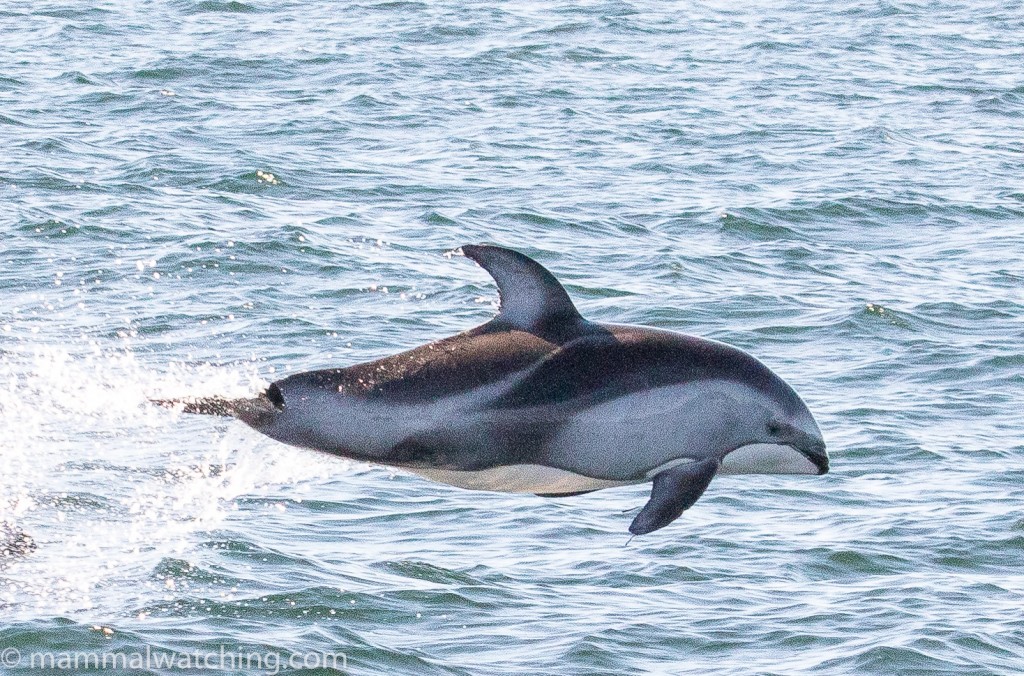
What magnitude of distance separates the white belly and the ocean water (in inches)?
68.5

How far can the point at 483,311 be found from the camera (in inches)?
754

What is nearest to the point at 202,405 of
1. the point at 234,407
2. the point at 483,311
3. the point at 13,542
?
the point at 234,407

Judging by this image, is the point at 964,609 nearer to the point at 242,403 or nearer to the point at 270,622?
the point at 270,622

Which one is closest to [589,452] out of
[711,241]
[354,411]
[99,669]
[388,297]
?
[354,411]

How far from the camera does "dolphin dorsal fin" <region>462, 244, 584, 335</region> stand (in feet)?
26.4

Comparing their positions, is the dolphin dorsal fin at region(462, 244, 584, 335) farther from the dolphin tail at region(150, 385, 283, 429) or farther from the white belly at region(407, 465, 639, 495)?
the dolphin tail at region(150, 385, 283, 429)

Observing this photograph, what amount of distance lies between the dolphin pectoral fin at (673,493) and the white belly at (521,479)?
29 cm

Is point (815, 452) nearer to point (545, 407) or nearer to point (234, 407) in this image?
point (545, 407)

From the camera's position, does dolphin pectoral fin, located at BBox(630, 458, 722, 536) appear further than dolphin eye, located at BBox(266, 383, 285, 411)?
Yes

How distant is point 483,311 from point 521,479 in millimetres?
10952

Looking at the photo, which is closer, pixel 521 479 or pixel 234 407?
pixel 234 407

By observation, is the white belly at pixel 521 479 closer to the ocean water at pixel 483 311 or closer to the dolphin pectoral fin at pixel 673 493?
the dolphin pectoral fin at pixel 673 493

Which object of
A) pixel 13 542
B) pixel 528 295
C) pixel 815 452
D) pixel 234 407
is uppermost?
pixel 528 295

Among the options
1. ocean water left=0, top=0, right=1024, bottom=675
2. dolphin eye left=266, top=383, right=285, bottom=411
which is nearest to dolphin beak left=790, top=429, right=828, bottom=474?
dolphin eye left=266, top=383, right=285, bottom=411
